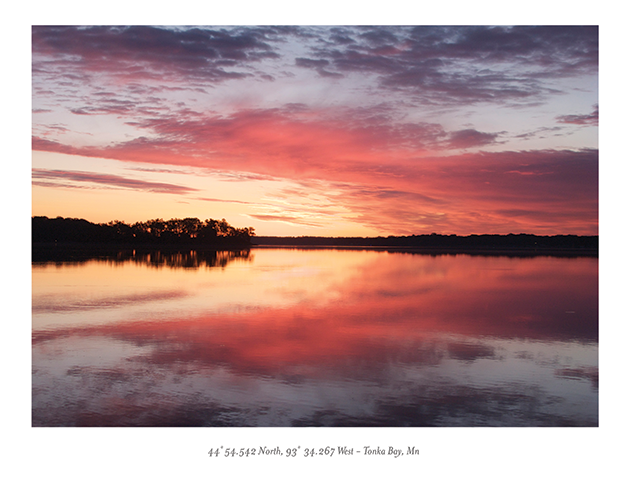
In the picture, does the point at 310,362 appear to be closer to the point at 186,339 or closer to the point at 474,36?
the point at 186,339

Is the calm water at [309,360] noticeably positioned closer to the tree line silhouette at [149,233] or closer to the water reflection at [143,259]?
the water reflection at [143,259]

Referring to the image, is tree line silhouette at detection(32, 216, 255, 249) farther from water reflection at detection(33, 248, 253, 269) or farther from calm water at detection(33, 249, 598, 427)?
calm water at detection(33, 249, 598, 427)

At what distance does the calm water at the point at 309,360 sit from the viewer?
334 inches

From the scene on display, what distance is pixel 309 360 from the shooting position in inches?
448

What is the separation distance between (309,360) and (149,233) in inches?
6336

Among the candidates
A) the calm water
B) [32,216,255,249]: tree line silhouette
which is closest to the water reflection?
the calm water

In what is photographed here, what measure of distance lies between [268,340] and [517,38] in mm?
13999

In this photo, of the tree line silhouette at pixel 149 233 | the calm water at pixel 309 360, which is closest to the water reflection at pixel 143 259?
the calm water at pixel 309 360

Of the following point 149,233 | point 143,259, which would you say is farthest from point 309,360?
point 149,233

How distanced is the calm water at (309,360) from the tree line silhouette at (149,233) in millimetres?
111288

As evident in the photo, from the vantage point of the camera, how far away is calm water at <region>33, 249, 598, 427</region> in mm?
8477

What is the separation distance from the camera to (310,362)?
11203mm

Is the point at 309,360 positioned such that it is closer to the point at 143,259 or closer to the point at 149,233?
the point at 143,259
